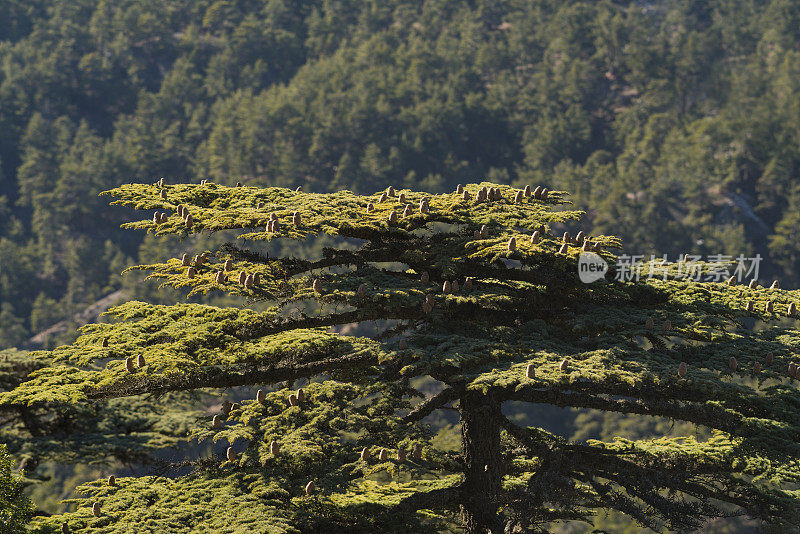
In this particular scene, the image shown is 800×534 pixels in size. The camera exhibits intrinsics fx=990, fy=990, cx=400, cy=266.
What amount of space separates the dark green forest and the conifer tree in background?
7773 centimetres

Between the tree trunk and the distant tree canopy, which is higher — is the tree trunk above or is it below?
below

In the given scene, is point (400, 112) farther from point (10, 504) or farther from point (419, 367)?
point (10, 504)

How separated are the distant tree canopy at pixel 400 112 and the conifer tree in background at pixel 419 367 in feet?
255

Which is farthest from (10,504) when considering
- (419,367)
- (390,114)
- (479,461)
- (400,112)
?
(400,112)

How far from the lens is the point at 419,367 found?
13117 mm

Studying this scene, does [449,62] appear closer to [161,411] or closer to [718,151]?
[718,151]

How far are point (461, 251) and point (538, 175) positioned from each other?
91771 mm

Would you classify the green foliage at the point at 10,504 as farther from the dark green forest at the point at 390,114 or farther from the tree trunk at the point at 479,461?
the dark green forest at the point at 390,114

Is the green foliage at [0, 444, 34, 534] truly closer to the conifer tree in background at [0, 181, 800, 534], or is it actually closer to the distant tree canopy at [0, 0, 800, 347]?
the conifer tree in background at [0, 181, 800, 534]

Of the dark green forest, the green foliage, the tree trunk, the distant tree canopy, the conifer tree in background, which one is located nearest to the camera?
the green foliage

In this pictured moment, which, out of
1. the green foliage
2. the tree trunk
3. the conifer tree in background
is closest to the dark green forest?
the conifer tree in background

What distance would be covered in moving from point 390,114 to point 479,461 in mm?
98878

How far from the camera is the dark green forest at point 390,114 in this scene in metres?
97.6

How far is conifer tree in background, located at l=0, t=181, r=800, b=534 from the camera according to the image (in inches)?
503
